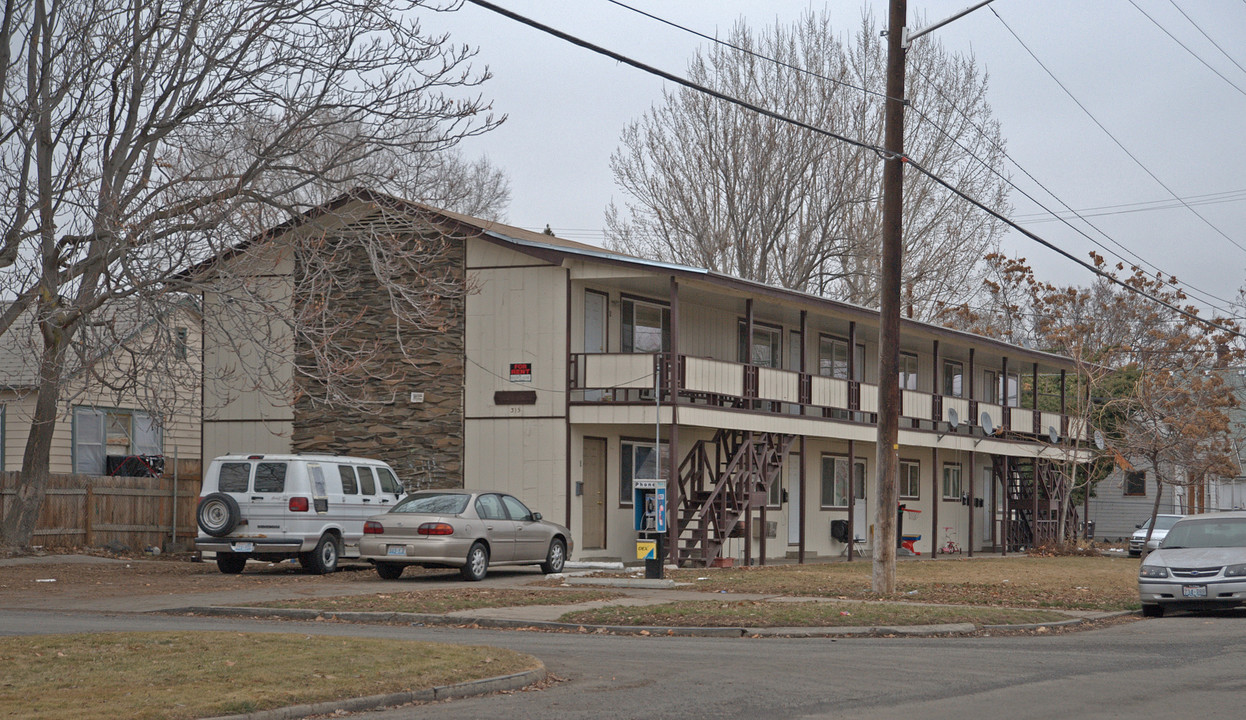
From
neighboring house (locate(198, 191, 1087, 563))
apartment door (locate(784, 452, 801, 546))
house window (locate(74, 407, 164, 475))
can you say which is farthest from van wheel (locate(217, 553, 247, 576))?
apartment door (locate(784, 452, 801, 546))

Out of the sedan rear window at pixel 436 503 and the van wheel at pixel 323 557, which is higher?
the sedan rear window at pixel 436 503

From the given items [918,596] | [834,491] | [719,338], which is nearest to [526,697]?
[918,596]

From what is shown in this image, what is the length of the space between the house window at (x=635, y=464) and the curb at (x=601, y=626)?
12873 millimetres

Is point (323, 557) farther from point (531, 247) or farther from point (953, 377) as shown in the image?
point (953, 377)

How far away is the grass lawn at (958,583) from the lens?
65.2 ft

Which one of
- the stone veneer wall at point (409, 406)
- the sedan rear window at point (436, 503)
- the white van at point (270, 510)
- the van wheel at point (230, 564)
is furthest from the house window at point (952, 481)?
the van wheel at point (230, 564)

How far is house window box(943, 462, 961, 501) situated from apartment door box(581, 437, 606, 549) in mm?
16623

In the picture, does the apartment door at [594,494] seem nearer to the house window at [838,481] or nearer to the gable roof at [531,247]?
the gable roof at [531,247]

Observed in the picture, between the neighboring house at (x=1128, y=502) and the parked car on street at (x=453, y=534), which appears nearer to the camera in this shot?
the parked car on street at (x=453, y=534)

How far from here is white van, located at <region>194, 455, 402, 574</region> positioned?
73.5ft

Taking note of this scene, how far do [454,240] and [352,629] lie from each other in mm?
14309

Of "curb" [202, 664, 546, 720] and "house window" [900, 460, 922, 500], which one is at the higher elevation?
"house window" [900, 460, 922, 500]

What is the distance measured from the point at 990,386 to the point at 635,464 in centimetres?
1954

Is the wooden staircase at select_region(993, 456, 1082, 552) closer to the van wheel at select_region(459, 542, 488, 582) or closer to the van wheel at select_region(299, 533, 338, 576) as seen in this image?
the van wheel at select_region(459, 542, 488, 582)
